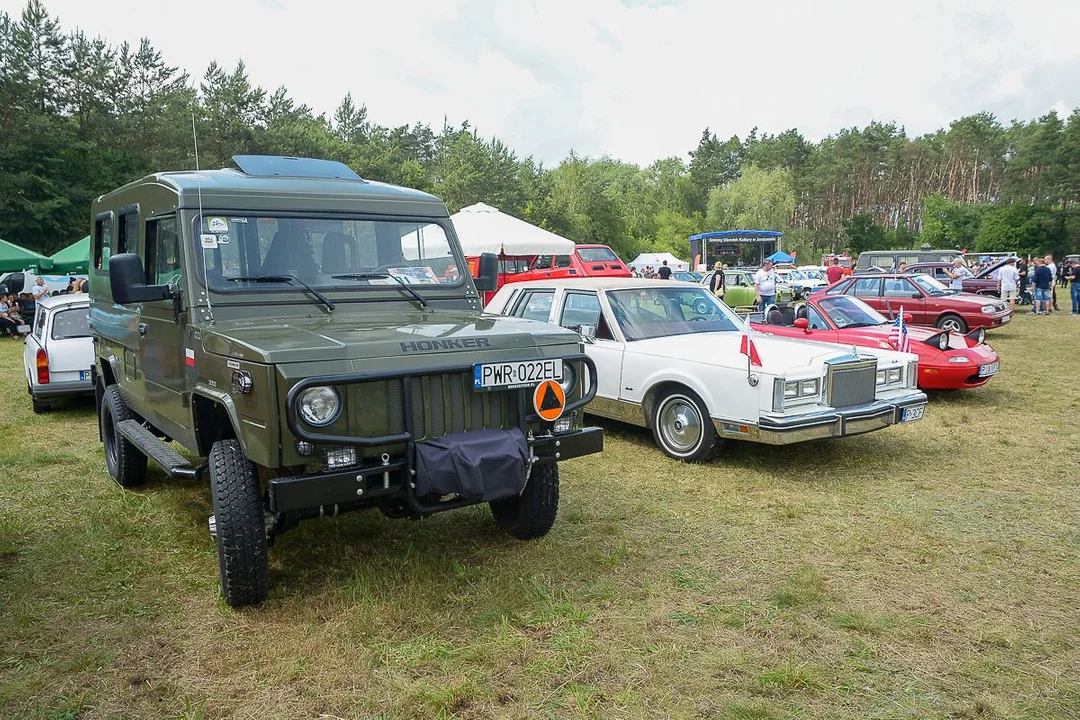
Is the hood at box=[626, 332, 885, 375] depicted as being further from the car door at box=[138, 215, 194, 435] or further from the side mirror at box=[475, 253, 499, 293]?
the car door at box=[138, 215, 194, 435]

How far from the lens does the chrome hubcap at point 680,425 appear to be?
703 centimetres

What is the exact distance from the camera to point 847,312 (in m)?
10.3

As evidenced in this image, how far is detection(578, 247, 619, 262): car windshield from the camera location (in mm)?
26406

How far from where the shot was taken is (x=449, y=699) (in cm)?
329

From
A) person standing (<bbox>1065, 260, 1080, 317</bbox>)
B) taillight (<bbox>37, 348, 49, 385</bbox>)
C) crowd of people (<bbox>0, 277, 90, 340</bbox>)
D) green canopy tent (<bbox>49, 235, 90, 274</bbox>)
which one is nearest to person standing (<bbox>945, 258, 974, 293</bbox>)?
person standing (<bbox>1065, 260, 1080, 317</bbox>)

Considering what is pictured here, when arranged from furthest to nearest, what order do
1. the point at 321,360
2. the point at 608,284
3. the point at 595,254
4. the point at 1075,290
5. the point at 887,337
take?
1. the point at 595,254
2. the point at 1075,290
3. the point at 887,337
4. the point at 608,284
5. the point at 321,360

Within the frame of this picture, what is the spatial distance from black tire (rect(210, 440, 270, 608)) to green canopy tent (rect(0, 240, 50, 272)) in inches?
945

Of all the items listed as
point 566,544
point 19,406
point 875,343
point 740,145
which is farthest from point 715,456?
point 740,145

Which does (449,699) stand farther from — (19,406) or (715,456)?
(19,406)

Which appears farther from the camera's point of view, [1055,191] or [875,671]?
[1055,191]

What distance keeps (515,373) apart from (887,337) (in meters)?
6.91

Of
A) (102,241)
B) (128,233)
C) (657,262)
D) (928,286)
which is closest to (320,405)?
(128,233)

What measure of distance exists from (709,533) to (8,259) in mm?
24973

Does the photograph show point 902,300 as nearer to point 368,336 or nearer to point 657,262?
point 368,336
